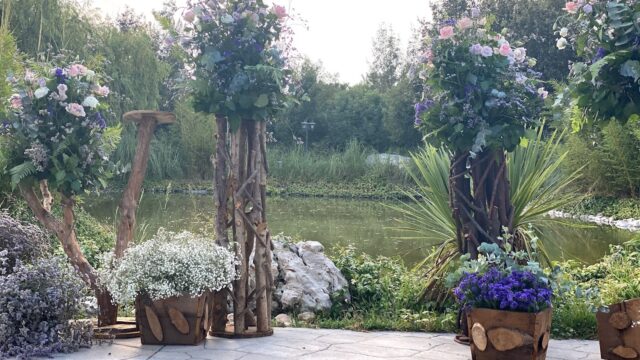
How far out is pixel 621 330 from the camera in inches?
121

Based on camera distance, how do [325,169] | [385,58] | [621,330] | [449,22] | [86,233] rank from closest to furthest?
[621,330], [449,22], [86,233], [325,169], [385,58]

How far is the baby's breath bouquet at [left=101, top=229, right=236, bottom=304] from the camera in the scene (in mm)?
3217

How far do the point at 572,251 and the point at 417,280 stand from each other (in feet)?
12.4

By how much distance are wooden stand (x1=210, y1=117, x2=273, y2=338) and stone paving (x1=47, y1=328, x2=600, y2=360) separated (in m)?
→ 0.15

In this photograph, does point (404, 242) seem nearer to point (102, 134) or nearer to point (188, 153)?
point (102, 134)

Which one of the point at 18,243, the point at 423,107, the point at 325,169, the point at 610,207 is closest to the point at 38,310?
the point at 18,243

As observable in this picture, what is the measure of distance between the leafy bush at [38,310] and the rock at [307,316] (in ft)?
5.60

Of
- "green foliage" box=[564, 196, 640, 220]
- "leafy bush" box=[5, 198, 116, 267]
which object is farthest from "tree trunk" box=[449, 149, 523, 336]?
"green foliage" box=[564, 196, 640, 220]

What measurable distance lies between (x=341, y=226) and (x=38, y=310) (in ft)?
26.6

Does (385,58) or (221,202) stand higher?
(385,58)

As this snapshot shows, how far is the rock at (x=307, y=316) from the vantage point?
462 centimetres

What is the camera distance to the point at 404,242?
8.79 meters

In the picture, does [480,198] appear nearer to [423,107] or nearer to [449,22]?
[423,107]

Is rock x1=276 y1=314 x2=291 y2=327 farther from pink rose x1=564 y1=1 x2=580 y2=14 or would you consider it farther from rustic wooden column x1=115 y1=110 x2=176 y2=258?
pink rose x1=564 y1=1 x2=580 y2=14
